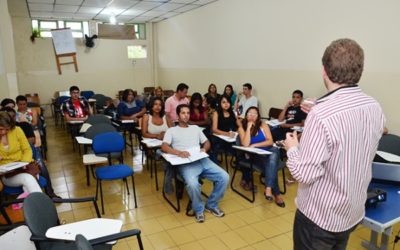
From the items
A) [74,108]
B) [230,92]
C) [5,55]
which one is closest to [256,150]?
[230,92]

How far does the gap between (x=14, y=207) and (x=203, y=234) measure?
2.16 m

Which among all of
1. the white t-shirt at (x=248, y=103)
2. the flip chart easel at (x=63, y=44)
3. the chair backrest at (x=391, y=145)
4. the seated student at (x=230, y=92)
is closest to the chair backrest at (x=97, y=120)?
the white t-shirt at (x=248, y=103)

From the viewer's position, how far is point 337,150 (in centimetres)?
123

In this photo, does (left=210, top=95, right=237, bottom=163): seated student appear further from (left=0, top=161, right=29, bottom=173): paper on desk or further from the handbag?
(left=0, top=161, right=29, bottom=173): paper on desk

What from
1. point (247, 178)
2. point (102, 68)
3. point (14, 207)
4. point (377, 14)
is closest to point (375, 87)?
point (377, 14)

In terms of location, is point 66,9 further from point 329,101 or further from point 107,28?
point 329,101

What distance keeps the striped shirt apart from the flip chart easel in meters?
9.52

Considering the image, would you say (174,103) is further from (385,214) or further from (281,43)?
(385,214)

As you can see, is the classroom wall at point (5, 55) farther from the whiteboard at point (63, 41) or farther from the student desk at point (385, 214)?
the student desk at point (385, 214)

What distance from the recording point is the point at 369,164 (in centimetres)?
134

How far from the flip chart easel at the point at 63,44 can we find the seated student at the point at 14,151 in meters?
6.82

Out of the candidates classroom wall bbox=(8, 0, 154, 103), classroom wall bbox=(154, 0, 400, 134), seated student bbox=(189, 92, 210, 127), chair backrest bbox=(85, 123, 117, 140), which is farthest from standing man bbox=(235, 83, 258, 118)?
classroom wall bbox=(8, 0, 154, 103)

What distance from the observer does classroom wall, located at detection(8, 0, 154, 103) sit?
8820mm

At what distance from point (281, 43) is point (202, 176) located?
11.3ft
